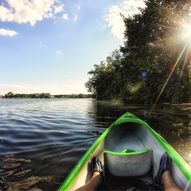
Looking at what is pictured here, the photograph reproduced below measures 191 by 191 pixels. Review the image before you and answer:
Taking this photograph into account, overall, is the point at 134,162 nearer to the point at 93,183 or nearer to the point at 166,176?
the point at 166,176

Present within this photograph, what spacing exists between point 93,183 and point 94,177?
0.21m

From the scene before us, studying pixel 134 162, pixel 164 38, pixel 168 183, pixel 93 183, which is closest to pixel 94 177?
pixel 93 183

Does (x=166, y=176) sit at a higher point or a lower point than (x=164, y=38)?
lower

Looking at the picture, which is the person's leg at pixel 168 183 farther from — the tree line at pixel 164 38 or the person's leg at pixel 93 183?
the tree line at pixel 164 38

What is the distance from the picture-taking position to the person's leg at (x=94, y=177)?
4.19m

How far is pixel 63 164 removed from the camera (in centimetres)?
668

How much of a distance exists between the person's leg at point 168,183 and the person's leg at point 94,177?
4.18 feet

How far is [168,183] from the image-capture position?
4.33 metres

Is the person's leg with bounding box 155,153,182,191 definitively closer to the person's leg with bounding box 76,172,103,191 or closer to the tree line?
the person's leg with bounding box 76,172,103,191

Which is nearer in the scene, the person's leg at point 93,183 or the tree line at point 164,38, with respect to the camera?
the person's leg at point 93,183

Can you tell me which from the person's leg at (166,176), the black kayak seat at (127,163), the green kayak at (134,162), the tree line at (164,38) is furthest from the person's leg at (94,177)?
the tree line at (164,38)

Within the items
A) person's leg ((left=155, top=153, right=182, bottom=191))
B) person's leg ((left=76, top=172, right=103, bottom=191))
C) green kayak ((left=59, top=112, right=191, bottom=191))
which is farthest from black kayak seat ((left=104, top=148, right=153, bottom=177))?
person's leg ((left=76, top=172, right=103, bottom=191))

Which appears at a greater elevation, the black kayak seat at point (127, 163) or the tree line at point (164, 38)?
the tree line at point (164, 38)

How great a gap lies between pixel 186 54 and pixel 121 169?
25.9 metres
